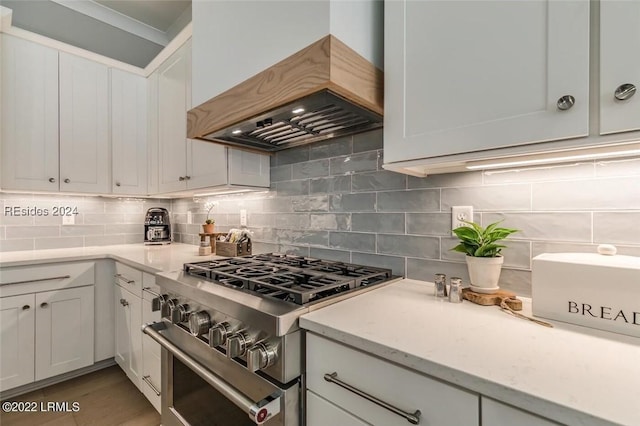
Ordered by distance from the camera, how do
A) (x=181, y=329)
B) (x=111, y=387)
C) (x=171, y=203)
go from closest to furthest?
(x=181, y=329), (x=111, y=387), (x=171, y=203)

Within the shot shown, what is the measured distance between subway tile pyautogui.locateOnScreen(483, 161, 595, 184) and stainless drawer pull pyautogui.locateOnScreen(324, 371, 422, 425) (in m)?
0.84

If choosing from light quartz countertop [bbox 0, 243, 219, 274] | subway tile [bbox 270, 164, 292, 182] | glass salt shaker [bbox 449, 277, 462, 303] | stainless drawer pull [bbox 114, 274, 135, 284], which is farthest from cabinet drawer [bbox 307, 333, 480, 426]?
stainless drawer pull [bbox 114, 274, 135, 284]

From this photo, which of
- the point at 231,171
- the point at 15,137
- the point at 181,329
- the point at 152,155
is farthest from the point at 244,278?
the point at 15,137

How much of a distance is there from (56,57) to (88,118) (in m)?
0.44

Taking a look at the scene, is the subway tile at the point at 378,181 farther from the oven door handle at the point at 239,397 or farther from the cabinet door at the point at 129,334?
the cabinet door at the point at 129,334

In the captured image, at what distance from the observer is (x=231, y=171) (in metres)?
1.73

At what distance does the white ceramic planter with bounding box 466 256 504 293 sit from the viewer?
958mm

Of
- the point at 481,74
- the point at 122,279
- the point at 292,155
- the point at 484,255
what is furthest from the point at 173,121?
the point at 484,255

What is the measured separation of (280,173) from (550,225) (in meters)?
1.37

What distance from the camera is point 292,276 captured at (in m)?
1.16

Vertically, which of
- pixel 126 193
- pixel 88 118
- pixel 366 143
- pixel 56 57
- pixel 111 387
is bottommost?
pixel 111 387

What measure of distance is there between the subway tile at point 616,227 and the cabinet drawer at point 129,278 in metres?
2.11

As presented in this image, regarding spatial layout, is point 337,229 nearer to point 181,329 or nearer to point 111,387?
point 181,329

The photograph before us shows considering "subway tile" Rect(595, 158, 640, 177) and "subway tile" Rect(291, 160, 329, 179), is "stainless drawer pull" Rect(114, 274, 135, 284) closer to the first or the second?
"subway tile" Rect(291, 160, 329, 179)
